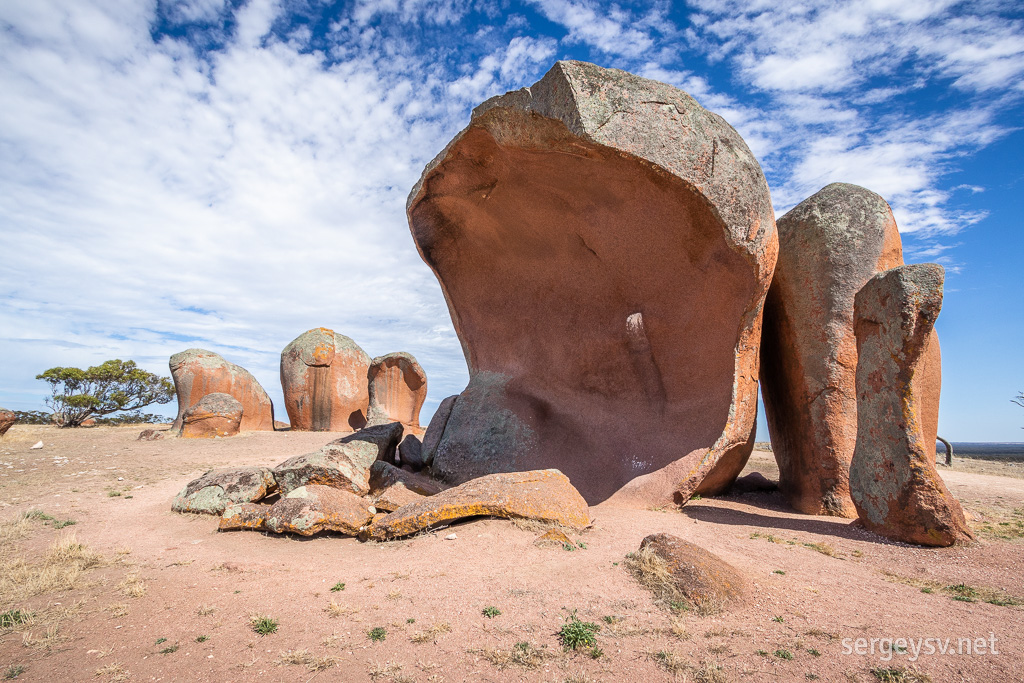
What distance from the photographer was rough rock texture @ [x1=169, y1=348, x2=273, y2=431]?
1688 centimetres

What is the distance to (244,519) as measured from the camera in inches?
185

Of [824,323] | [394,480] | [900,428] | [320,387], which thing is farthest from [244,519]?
[320,387]

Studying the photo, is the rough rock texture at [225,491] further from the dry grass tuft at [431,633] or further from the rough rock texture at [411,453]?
the dry grass tuft at [431,633]

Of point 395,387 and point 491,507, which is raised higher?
point 395,387

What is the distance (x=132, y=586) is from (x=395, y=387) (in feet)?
43.8

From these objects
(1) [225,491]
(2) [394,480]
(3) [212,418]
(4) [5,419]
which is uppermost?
(2) [394,480]

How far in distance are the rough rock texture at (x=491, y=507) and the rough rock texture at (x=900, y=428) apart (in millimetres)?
2490

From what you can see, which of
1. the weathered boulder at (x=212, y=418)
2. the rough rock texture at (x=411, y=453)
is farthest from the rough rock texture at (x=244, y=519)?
the weathered boulder at (x=212, y=418)

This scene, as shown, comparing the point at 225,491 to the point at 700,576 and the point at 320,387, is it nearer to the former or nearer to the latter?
the point at 700,576

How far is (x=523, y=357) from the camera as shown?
7.76 metres

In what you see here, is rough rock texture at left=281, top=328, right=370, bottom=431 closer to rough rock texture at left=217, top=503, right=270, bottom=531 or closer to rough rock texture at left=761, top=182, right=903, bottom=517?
rough rock texture at left=217, top=503, right=270, bottom=531

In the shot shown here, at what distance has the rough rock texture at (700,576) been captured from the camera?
283cm

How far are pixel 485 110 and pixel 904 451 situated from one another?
4.85m

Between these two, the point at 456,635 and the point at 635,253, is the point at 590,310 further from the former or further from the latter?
the point at 456,635
